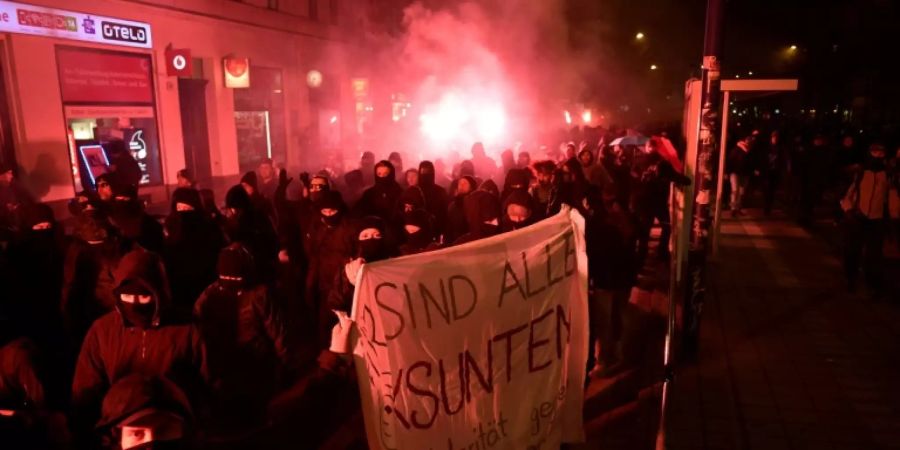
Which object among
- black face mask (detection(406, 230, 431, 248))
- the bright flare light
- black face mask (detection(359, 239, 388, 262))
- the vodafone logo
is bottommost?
black face mask (detection(406, 230, 431, 248))

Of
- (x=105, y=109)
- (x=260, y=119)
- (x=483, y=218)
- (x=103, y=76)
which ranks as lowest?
(x=483, y=218)

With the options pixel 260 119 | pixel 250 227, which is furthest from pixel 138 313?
pixel 260 119

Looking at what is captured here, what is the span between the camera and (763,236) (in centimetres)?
1198

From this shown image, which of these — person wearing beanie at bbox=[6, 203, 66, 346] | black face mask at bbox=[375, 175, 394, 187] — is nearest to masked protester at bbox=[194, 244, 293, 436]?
person wearing beanie at bbox=[6, 203, 66, 346]

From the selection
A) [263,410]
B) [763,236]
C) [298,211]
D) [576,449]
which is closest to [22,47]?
[298,211]

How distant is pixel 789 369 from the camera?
586 cm

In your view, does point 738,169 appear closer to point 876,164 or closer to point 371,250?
point 876,164

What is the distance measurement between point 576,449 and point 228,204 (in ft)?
13.5

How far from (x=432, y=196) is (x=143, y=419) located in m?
6.26

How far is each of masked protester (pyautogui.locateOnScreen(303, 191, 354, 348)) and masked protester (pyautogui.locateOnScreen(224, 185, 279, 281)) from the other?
1.31ft

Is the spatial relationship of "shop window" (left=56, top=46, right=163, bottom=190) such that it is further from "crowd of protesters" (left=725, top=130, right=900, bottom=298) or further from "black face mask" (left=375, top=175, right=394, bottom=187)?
"crowd of protesters" (left=725, top=130, right=900, bottom=298)

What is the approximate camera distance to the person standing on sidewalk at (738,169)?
1325cm

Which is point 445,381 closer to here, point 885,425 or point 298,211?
point 885,425

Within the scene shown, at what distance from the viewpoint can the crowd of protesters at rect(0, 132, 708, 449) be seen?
10.9 ft
